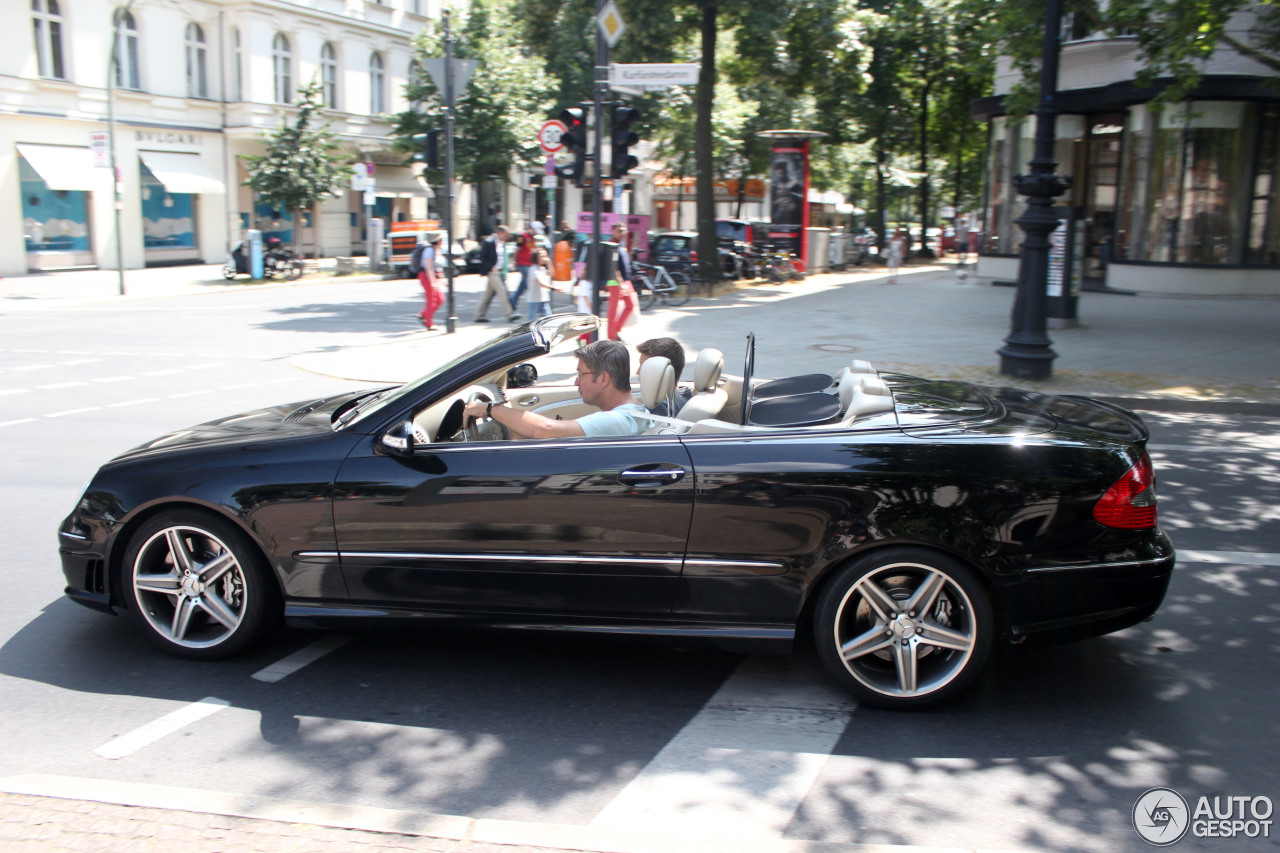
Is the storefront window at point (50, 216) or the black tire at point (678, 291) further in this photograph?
the storefront window at point (50, 216)

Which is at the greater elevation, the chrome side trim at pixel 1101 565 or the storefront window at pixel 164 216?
the storefront window at pixel 164 216

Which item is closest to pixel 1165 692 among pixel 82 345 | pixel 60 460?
Result: pixel 60 460

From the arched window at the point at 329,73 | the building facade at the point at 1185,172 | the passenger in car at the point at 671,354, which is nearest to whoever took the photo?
the passenger in car at the point at 671,354

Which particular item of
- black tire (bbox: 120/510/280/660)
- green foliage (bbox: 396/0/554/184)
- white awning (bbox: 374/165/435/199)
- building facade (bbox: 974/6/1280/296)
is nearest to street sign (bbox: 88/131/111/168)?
green foliage (bbox: 396/0/554/184)

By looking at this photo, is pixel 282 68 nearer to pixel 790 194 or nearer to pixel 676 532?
pixel 790 194

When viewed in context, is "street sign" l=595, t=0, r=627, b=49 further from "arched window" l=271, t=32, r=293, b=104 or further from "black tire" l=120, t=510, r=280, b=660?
"arched window" l=271, t=32, r=293, b=104

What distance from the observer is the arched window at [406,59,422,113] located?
117ft

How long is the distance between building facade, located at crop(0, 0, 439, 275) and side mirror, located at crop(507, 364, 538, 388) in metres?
23.9

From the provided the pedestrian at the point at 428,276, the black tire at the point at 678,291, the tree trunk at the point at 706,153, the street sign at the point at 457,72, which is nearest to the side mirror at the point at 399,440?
the street sign at the point at 457,72

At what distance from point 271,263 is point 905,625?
28.9 meters

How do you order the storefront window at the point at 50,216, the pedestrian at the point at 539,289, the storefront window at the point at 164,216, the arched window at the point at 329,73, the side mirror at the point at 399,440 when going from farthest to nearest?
1. the arched window at the point at 329,73
2. the storefront window at the point at 164,216
3. the storefront window at the point at 50,216
4. the pedestrian at the point at 539,289
5. the side mirror at the point at 399,440

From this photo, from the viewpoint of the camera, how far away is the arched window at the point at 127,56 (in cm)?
3225

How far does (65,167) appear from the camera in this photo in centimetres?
3012

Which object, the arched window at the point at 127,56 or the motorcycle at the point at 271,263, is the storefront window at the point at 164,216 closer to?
the arched window at the point at 127,56
